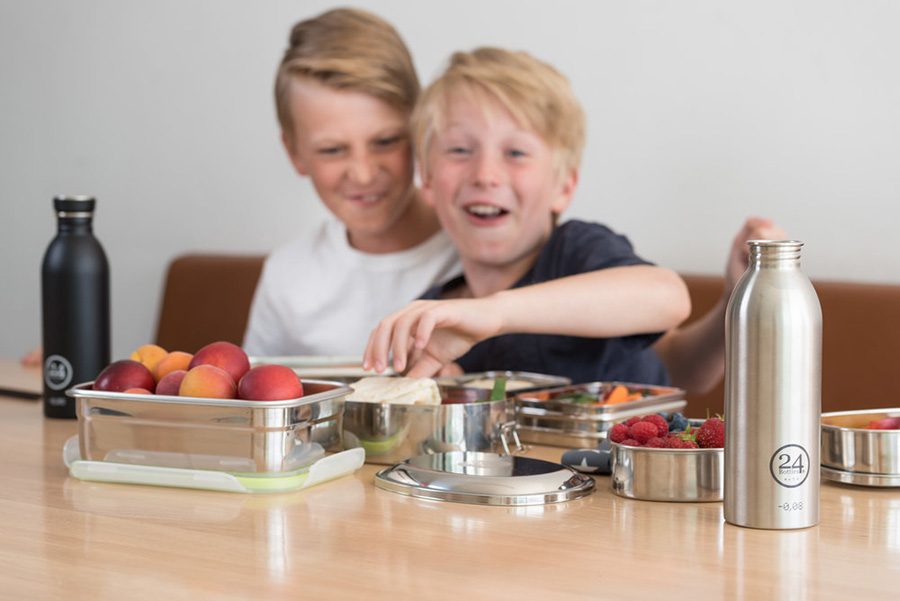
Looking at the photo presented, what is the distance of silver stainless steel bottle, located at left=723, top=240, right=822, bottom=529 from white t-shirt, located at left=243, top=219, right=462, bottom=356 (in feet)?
4.04

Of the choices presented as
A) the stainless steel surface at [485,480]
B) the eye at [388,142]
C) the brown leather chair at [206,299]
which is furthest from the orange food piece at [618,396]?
the brown leather chair at [206,299]

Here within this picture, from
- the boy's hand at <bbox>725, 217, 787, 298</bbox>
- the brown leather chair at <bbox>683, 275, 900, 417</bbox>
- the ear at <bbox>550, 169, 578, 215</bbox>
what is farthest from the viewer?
the brown leather chair at <bbox>683, 275, 900, 417</bbox>

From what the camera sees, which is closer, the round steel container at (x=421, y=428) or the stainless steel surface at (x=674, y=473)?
the stainless steel surface at (x=674, y=473)

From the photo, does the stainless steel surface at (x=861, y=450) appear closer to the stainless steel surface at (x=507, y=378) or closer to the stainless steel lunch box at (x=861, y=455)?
the stainless steel lunch box at (x=861, y=455)

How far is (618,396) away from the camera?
116 centimetres

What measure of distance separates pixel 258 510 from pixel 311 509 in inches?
1.8

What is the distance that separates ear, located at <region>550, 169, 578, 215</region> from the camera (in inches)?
69.5

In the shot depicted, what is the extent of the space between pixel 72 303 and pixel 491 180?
0.69 m

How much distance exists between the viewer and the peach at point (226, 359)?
0.97 m

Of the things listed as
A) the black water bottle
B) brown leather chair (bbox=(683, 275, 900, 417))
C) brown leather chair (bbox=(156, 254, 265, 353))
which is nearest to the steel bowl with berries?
the black water bottle

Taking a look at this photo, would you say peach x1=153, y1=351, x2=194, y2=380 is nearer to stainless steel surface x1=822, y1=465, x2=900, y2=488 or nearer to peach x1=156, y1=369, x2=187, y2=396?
peach x1=156, y1=369, x2=187, y2=396

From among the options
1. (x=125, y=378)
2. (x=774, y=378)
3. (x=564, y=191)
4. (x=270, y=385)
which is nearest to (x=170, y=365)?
(x=125, y=378)

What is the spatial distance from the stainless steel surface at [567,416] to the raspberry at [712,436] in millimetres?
234

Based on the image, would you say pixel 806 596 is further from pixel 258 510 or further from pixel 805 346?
pixel 258 510
